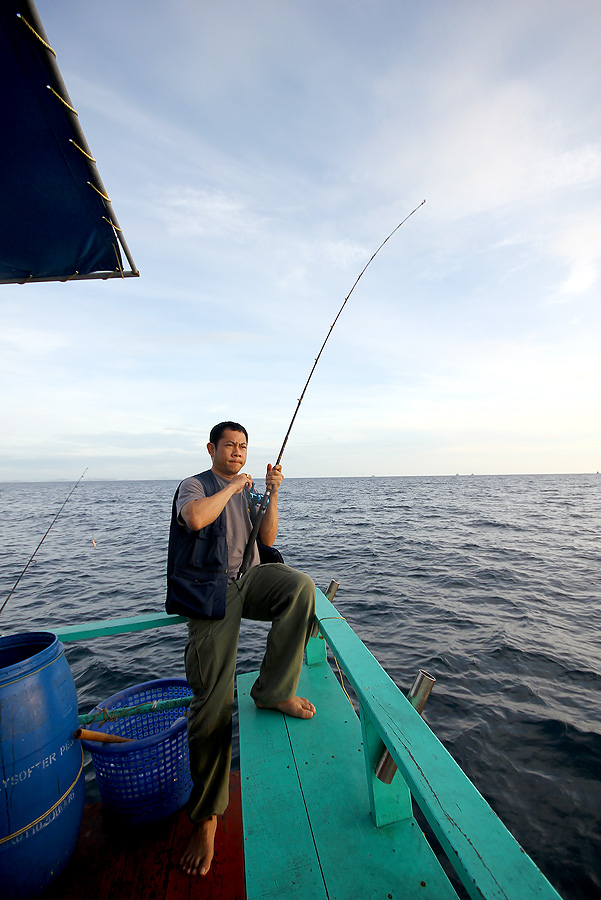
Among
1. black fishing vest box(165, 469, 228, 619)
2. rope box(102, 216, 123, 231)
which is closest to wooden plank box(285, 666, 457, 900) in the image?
black fishing vest box(165, 469, 228, 619)

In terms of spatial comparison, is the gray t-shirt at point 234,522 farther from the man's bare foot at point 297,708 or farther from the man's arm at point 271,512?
the man's bare foot at point 297,708

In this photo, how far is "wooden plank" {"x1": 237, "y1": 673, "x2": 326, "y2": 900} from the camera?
1.92m

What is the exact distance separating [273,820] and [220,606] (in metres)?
1.16

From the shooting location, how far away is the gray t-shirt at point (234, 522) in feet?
9.24

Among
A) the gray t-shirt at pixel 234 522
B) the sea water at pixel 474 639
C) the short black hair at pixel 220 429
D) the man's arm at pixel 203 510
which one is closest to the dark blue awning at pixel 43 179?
the short black hair at pixel 220 429

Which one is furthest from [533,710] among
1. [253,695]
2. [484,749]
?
[253,695]

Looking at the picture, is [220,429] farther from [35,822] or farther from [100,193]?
[35,822]

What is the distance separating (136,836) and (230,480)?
2.24m

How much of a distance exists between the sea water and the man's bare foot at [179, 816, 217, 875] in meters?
2.39

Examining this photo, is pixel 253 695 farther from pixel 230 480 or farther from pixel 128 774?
pixel 230 480

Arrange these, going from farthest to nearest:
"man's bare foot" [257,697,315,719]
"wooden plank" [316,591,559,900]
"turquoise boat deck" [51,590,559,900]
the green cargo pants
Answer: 1. "man's bare foot" [257,697,315,719]
2. the green cargo pants
3. "turquoise boat deck" [51,590,559,900]
4. "wooden plank" [316,591,559,900]

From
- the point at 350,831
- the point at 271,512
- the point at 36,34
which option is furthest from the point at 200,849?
the point at 36,34

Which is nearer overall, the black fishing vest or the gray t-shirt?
the black fishing vest

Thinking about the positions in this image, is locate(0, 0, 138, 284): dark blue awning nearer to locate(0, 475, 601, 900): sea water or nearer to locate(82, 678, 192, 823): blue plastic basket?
locate(82, 678, 192, 823): blue plastic basket
